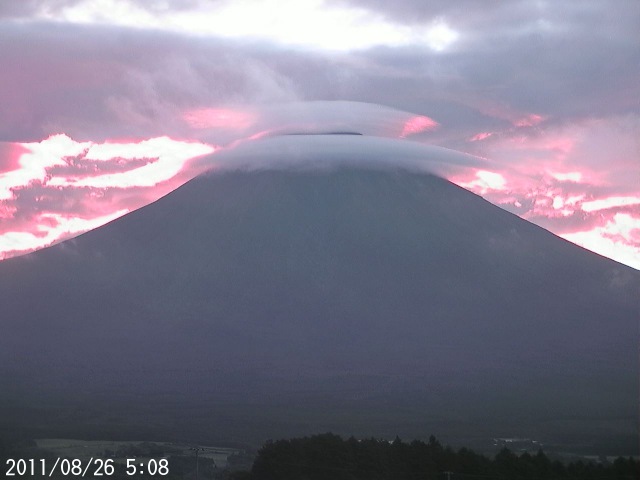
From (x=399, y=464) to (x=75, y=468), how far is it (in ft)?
26.5

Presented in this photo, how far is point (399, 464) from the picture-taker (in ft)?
97.0

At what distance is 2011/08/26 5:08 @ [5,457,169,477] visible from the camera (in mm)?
27219

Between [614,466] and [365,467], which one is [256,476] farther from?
[614,466]

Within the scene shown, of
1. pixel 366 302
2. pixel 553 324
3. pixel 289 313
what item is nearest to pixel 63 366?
pixel 289 313

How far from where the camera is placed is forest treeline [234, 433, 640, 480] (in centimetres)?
2716

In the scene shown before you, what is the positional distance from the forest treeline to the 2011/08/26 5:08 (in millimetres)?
3175

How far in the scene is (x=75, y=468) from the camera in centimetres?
2864

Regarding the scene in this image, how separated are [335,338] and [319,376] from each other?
19.7 feet

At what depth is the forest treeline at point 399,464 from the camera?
89.1ft

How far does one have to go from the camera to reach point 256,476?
29.5 m

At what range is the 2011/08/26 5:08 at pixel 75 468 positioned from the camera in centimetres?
2722

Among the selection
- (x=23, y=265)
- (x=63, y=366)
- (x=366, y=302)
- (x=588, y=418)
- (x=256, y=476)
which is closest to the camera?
(x=256, y=476)

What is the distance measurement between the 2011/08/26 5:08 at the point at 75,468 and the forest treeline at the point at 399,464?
3.18m

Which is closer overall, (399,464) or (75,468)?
(75,468)
